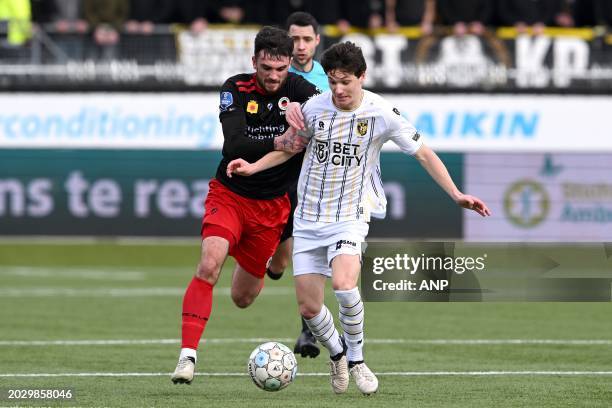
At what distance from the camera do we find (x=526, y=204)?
69.7 ft

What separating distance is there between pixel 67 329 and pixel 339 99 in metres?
5.15

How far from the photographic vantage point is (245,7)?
2284 cm

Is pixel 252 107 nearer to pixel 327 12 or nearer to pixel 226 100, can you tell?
pixel 226 100

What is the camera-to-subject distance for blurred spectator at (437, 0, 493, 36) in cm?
2308

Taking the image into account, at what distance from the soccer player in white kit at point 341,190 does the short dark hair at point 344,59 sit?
0.11 meters

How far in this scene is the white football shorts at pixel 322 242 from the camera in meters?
8.59

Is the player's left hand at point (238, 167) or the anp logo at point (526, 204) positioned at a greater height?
the player's left hand at point (238, 167)

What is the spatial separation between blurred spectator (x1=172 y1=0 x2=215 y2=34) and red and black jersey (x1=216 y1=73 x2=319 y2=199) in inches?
539

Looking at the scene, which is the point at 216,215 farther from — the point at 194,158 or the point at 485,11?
the point at 485,11

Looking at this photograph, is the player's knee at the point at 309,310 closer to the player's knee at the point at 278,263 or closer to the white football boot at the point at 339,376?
the white football boot at the point at 339,376

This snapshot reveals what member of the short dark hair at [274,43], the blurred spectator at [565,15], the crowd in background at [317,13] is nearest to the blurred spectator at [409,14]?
the crowd in background at [317,13]

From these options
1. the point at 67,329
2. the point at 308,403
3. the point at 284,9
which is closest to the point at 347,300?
the point at 308,403

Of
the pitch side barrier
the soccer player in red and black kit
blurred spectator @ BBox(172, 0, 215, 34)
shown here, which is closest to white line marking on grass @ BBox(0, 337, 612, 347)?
the soccer player in red and black kit

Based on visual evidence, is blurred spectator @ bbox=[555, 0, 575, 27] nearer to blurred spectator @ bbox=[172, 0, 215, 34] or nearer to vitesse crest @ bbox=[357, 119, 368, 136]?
blurred spectator @ bbox=[172, 0, 215, 34]
